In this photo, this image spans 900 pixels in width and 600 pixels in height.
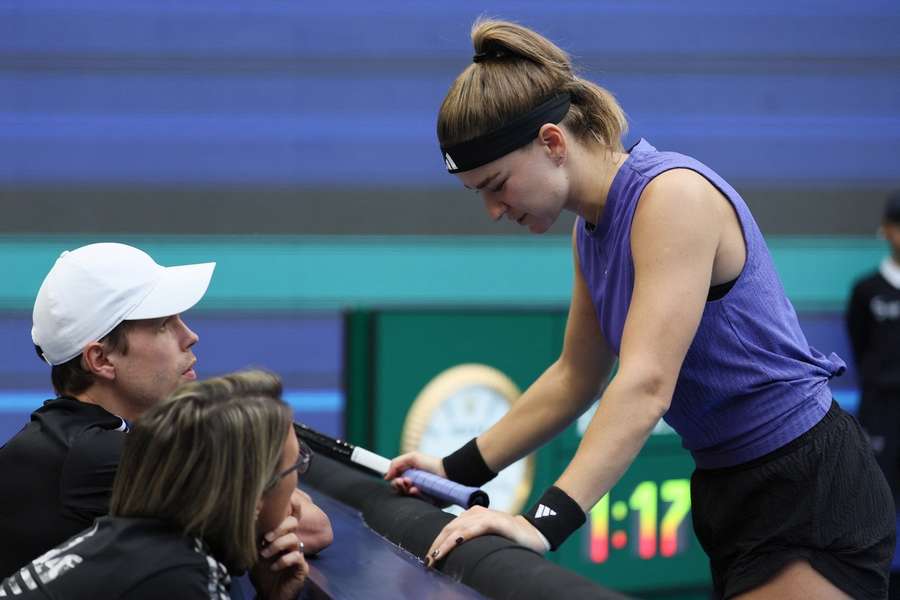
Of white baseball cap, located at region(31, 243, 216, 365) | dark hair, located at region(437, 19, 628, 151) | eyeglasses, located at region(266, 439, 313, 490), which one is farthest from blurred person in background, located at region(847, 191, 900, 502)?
eyeglasses, located at region(266, 439, 313, 490)

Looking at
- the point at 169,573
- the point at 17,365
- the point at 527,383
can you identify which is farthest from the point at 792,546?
the point at 17,365

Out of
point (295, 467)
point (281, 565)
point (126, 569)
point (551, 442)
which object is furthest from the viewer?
point (551, 442)

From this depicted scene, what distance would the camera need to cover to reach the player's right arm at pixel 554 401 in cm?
219

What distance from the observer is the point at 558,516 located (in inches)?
68.2

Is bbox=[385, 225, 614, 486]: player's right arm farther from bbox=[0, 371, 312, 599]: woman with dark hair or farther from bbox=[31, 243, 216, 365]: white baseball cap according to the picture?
bbox=[0, 371, 312, 599]: woman with dark hair

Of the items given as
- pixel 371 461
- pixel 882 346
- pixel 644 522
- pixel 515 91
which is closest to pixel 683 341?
pixel 515 91

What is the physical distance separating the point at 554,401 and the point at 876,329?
3191mm

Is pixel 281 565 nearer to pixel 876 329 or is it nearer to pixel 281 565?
pixel 281 565

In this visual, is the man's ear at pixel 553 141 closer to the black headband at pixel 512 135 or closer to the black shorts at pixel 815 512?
the black headband at pixel 512 135

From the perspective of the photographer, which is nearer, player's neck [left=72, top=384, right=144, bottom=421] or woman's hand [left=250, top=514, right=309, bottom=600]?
woman's hand [left=250, top=514, right=309, bottom=600]

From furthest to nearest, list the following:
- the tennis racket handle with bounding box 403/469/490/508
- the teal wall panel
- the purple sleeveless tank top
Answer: the teal wall panel
the tennis racket handle with bounding box 403/469/490/508
the purple sleeveless tank top

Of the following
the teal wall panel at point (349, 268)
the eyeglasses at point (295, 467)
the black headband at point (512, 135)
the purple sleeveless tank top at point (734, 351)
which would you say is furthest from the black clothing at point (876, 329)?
the eyeglasses at point (295, 467)

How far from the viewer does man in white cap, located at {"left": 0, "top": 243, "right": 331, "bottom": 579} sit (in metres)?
1.74

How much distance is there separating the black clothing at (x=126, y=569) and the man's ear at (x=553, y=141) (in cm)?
79
